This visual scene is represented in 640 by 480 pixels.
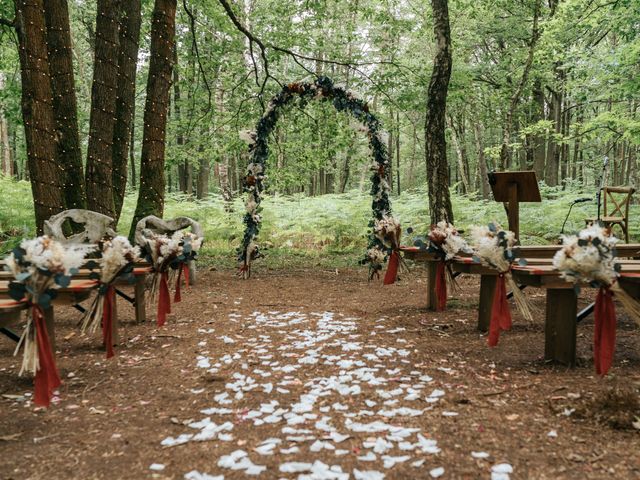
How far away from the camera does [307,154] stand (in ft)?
36.3

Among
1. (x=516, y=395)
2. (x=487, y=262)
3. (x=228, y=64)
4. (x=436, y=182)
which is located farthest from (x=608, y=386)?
(x=228, y=64)

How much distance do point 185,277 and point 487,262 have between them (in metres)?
5.75

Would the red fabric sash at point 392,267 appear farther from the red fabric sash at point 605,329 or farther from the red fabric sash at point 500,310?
the red fabric sash at point 605,329

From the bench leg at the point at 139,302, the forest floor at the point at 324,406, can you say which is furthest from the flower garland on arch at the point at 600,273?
the bench leg at the point at 139,302

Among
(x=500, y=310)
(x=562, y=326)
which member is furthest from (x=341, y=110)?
(x=562, y=326)

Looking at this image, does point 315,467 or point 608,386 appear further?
point 608,386

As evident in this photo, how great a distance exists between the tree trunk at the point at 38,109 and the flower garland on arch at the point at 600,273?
20.5ft

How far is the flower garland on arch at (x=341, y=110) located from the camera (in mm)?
8688

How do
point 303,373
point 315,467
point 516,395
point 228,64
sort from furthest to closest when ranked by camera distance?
point 228,64, point 303,373, point 516,395, point 315,467

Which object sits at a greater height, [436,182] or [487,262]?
[436,182]

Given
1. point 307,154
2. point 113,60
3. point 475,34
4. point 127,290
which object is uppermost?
point 475,34

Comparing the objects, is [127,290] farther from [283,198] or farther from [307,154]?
Result: [283,198]

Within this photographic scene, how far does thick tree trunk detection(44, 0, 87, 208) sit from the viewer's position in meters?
7.29

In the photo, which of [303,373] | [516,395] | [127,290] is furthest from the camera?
[127,290]
